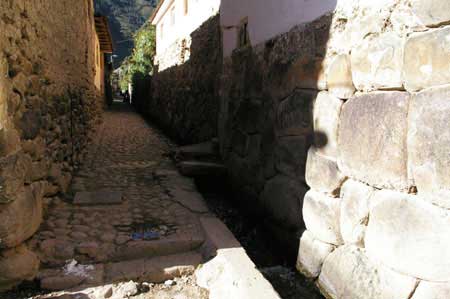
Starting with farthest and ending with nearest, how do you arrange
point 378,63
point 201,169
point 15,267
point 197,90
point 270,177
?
point 197,90
point 201,169
point 270,177
point 15,267
point 378,63

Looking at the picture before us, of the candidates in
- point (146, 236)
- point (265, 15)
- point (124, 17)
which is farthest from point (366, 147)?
point (124, 17)

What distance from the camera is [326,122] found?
2326mm

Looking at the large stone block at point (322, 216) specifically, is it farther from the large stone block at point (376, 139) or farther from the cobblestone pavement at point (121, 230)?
the cobblestone pavement at point (121, 230)

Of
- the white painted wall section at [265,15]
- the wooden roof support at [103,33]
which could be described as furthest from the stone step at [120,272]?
the wooden roof support at [103,33]

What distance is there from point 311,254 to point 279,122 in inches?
45.7

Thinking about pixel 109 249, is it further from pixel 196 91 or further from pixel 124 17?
pixel 124 17

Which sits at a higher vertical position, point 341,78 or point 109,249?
point 341,78

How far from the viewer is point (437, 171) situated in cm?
150

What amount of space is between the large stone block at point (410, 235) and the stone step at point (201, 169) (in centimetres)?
274

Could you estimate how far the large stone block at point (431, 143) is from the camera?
4.79 ft

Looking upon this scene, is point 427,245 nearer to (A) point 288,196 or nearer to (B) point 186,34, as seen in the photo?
(A) point 288,196

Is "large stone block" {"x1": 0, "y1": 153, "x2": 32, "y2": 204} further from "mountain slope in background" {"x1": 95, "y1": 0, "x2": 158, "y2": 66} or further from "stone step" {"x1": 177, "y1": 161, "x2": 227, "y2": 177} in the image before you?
"mountain slope in background" {"x1": 95, "y1": 0, "x2": 158, "y2": 66}

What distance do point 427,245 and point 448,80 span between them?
2.40 ft

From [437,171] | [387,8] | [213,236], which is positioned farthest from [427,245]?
[213,236]
